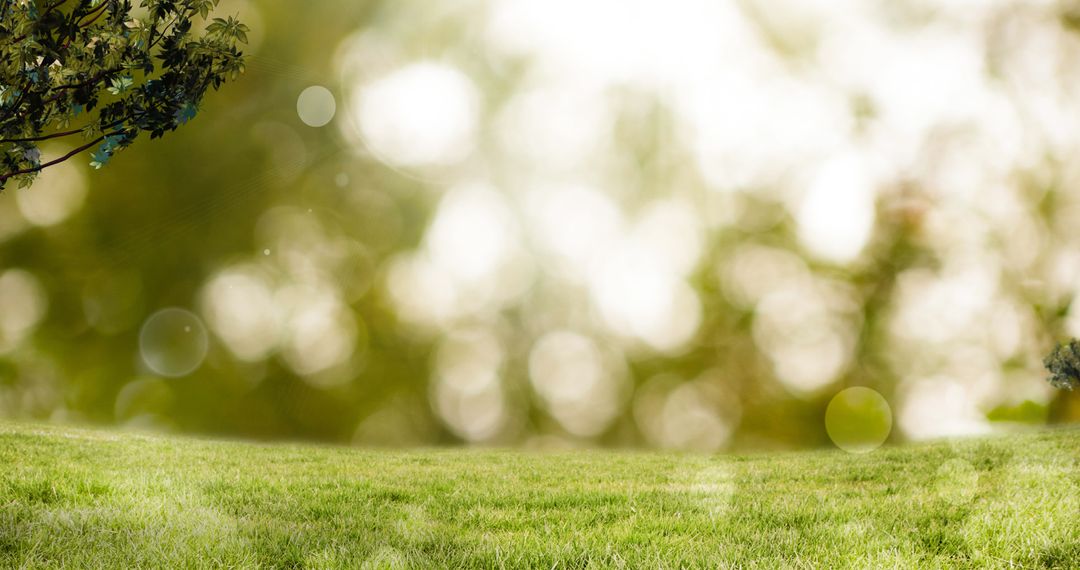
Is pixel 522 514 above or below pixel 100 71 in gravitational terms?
below

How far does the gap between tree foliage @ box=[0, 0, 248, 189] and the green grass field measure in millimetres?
2966

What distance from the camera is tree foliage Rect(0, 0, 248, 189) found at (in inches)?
A: 156

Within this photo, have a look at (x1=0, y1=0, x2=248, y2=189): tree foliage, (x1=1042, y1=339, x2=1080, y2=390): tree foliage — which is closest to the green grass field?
(x1=0, y1=0, x2=248, y2=189): tree foliage

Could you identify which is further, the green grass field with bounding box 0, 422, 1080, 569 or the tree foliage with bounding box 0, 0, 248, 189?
the green grass field with bounding box 0, 422, 1080, 569

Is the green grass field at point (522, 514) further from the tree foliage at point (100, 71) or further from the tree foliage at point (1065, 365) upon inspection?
the tree foliage at point (1065, 365)

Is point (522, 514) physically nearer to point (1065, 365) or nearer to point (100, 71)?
point (100, 71)

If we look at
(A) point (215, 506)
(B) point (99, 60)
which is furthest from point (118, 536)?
(B) point (99, 60)

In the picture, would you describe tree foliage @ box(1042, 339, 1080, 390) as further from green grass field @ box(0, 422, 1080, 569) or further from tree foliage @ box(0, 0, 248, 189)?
tree foliage @ box(0, 0, 248, 189)

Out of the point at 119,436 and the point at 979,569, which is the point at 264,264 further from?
the point at 979,569

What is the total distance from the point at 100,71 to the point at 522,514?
5.02 meters

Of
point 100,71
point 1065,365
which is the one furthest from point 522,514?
point 1065,365

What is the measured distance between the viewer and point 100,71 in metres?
4.39

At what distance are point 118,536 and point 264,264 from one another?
12900mm

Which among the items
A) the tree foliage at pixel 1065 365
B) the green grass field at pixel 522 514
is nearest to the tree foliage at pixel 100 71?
the green grass field at pixel 522 514
